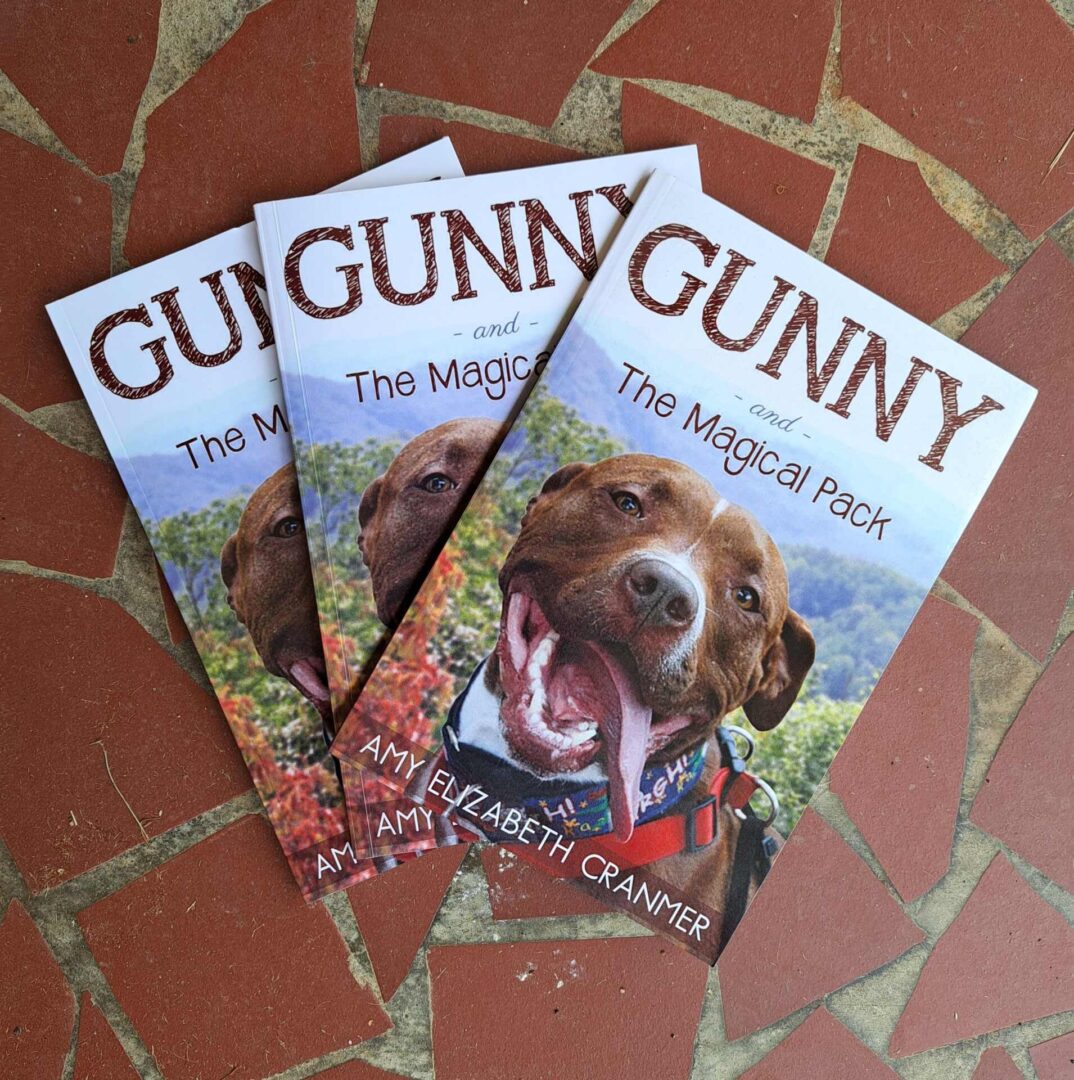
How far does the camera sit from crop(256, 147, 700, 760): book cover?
22.3 inches

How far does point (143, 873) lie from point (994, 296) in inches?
26.7

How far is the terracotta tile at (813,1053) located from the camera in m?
0.64

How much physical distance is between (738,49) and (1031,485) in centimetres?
34

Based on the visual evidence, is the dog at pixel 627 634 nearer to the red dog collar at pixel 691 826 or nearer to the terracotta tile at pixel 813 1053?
the red dog collar at pixel 691 826

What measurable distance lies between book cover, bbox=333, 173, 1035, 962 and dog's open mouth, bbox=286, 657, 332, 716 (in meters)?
0.03

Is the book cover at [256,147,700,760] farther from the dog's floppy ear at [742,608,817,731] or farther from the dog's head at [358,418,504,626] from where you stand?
the dog's floppy ear at [742,608,817,731]

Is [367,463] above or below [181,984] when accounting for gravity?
above

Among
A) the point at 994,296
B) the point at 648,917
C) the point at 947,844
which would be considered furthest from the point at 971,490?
the point at 648,917

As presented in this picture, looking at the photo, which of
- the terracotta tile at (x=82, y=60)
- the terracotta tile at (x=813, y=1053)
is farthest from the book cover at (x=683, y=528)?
the terracotta tile at (x=82, y=60)

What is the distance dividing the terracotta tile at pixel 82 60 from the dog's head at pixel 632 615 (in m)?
0.36

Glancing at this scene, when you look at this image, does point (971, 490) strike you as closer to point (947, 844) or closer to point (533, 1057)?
point (947, 844)

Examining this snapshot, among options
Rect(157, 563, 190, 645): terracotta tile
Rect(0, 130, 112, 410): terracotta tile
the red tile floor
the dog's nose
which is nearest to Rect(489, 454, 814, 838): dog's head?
the dog's nose

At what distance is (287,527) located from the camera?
1.93 feet

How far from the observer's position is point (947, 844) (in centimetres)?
63
